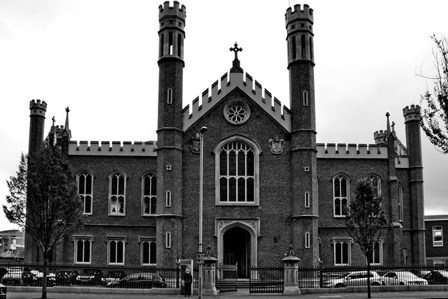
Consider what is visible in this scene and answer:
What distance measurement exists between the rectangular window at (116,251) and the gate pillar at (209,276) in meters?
15.7

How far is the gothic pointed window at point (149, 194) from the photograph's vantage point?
148 ft

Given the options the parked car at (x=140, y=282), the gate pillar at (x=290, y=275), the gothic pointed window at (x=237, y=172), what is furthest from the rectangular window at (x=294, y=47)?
the parked car at (x=140, y=282)

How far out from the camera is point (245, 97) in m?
41.2

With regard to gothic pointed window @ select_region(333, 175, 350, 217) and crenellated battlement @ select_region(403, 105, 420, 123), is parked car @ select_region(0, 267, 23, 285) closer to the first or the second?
gothic pointed window @ select_region(333, 175, 350, 217)

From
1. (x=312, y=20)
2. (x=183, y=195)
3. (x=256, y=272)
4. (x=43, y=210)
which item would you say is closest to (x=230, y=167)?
(x=183, y=195)

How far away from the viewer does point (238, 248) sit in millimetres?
40625

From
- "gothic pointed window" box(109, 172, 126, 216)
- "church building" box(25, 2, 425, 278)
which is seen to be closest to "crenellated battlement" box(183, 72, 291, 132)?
"church building" box(25, 2, 425, 278)

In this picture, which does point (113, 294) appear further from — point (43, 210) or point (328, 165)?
point (328, 165)

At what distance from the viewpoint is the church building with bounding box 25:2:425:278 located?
39219 mm

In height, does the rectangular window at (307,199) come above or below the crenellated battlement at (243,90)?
below

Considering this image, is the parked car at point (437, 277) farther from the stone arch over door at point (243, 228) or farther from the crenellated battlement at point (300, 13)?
the crenellated battlement at point (300, 13)

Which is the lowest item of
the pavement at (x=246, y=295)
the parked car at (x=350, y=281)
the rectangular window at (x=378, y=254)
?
the pavement at (x=246, y=295)

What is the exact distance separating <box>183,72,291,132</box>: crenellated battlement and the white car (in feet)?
40.4

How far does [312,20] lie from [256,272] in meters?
18.4
